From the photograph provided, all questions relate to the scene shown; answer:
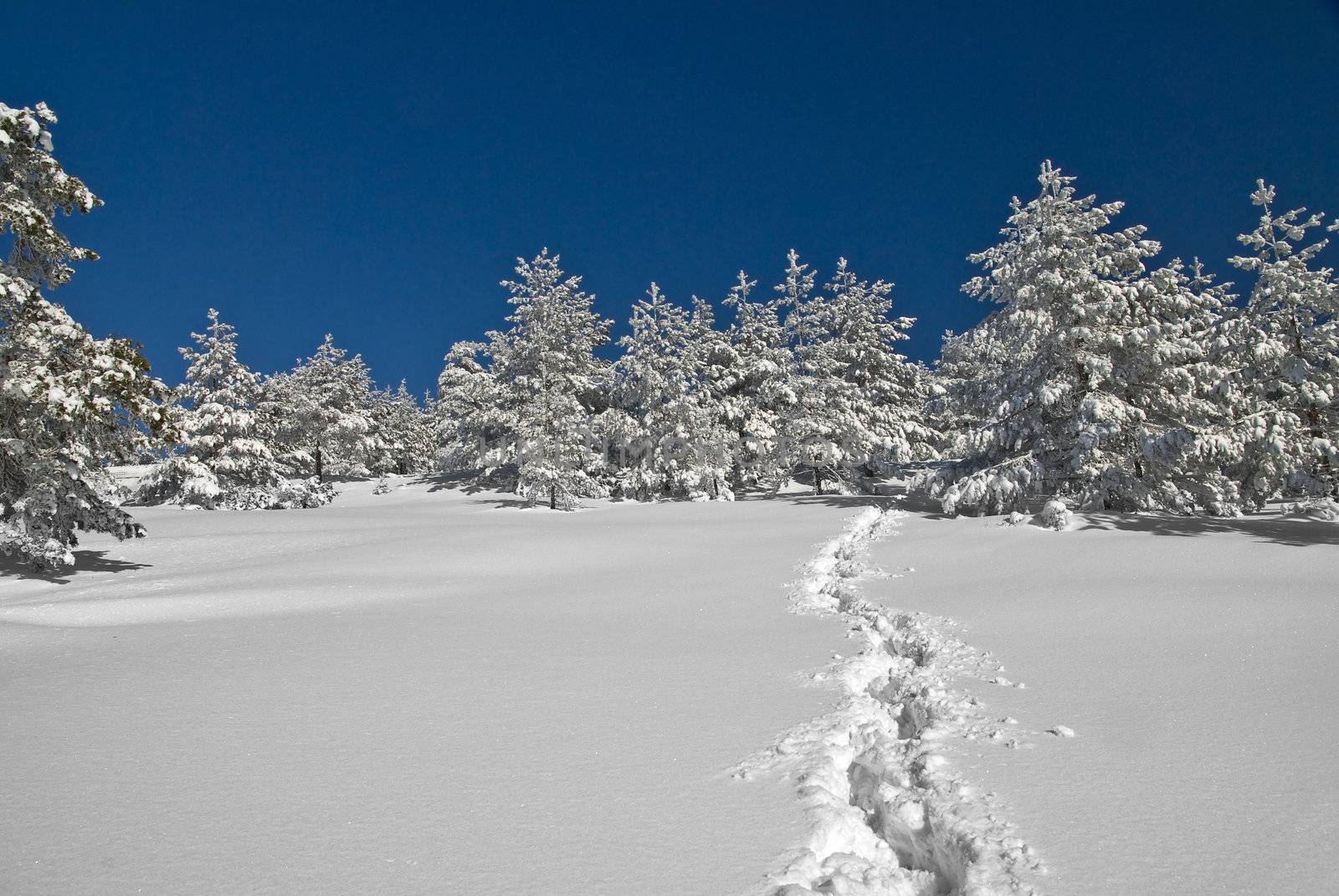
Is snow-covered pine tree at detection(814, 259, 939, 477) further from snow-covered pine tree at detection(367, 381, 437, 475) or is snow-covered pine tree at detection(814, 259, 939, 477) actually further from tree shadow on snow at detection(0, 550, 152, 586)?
snow-covered pine tree at detection(367, 381, 437, 475)

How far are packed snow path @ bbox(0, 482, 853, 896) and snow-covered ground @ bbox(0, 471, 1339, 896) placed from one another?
0.08 ft

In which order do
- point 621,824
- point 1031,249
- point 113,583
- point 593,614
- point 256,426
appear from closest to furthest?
point 621,824
point 593,614
point 113,583
point 1031,249
point 256,426

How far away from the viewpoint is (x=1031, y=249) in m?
Answer: 18.3

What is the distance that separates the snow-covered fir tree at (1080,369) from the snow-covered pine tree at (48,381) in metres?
18.8

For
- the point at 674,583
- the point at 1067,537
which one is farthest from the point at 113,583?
the point at 1067,537

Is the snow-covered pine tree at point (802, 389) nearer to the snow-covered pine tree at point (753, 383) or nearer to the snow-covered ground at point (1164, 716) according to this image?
the snow-covered pine tree at point (753, 383)

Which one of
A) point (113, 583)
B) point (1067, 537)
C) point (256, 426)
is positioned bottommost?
point (113, 583)

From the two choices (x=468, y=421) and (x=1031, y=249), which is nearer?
(x=1031, y=249)

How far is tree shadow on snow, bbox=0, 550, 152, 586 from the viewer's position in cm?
1242

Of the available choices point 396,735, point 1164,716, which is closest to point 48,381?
point 396,735

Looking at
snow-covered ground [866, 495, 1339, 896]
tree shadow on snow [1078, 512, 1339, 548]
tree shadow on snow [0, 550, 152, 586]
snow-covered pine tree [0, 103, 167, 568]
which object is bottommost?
tree shadow on snow [0, 550, 152, 586]

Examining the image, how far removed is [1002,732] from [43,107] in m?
16.2

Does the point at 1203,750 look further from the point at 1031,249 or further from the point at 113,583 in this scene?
the point at 1031,249

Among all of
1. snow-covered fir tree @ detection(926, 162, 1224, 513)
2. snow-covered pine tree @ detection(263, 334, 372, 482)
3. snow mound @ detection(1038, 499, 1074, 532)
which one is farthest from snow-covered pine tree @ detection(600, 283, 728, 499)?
snow-covered pine tree @ detection(263, 334, 372, 482)
